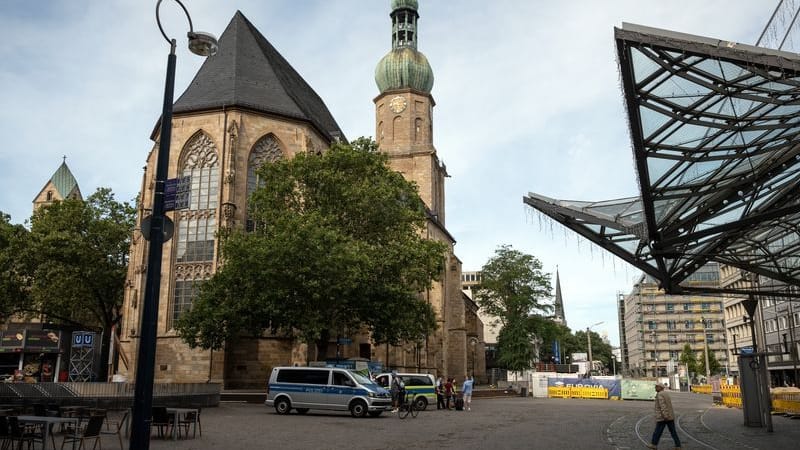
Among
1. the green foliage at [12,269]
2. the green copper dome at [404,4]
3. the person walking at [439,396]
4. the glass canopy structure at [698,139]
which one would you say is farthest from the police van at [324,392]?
the green copper dome at [404,4]

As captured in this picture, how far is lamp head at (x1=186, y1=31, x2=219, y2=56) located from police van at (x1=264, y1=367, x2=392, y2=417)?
15.1m

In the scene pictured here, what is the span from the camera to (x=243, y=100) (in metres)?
39.3

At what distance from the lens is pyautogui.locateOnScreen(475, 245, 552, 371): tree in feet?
201

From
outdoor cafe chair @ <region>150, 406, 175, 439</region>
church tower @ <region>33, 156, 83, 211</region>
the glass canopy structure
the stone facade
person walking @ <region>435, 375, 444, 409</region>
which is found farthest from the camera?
church tower @ <region>33, 156, 83, 211</region>

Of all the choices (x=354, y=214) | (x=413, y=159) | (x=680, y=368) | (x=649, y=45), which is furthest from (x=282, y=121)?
(x=680, y=368)

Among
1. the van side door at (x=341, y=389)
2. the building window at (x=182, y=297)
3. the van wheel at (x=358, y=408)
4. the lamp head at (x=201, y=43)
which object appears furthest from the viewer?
the building window at (x=182, y=297)

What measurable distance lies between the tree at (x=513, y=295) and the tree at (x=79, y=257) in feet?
108

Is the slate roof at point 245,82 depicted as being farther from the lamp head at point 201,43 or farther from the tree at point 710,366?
the tree at point 710,366

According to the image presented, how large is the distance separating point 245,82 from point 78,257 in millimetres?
15010

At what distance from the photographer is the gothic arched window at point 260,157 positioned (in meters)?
38.7

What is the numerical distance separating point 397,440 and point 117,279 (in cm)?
3455

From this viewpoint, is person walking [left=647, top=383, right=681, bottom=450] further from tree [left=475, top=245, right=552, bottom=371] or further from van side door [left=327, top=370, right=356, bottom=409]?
tree [left=475, top=245, right=552, bottom=371]

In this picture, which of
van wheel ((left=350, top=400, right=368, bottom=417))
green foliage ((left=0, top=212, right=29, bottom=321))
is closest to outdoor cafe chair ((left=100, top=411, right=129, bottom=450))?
van wheel ((left=350, top=400, right=368, bottom=417))

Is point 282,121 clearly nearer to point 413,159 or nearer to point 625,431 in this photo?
point 413,159
